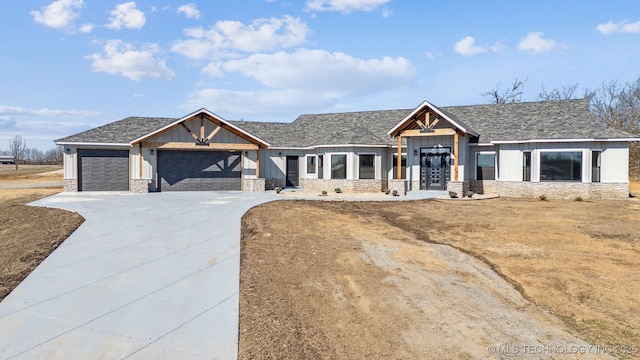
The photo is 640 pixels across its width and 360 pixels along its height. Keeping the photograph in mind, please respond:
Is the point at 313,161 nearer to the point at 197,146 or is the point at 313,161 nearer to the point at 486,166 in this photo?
the point at 197,146

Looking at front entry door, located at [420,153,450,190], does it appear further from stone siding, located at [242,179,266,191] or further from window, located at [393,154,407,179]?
stone siding, located at [242,179,266,191]

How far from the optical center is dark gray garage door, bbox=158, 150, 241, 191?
24250 millimetres

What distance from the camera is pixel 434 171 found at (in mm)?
25250

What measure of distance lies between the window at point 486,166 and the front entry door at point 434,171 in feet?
6.83

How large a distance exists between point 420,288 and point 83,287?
6525 mm

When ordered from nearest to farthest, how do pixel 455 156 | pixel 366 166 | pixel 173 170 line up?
pixel 455 156 → pixel 173 170 → pixel 366 166

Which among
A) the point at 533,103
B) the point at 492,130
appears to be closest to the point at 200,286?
the point at 492,130

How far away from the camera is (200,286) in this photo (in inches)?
294

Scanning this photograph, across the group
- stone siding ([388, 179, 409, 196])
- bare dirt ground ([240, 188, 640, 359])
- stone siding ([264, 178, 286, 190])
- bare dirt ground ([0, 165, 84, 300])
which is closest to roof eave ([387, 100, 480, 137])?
stone siding ([388, 179, 409, 196])

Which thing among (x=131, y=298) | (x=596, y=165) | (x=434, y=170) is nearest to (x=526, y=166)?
(x=596, y=165)

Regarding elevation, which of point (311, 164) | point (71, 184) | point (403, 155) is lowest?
point (71, 184)

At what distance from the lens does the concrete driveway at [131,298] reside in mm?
5180

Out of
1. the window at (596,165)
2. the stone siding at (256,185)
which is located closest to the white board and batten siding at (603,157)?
the window at (596,165)

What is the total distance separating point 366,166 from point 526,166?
31.4ft
